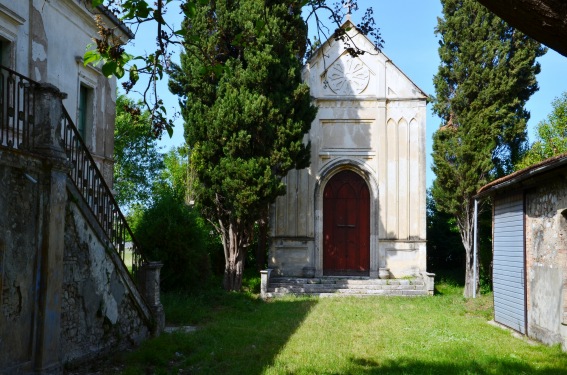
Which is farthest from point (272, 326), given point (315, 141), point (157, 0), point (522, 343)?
point (315, 141)

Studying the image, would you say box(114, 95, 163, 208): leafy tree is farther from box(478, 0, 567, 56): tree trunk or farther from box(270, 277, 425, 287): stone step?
box(478, 0, 567, 56): tree trunk

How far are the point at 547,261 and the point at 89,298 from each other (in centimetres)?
816

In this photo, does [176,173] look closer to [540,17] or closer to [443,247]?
[443,247]

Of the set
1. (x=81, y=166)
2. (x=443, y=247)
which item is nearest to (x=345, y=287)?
(x=443, y=247)

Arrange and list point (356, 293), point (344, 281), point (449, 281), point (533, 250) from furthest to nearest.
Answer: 1. point (449, 281)
2. point (344, 281)
3. point (356, 293)
4. point (533, 250)

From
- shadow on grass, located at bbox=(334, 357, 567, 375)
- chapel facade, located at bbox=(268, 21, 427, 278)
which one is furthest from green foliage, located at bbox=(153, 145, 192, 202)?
shadow on grass, located at bbox=(334, 357, 567, 375)

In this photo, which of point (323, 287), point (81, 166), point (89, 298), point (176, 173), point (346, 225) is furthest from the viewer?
point (176, 173)

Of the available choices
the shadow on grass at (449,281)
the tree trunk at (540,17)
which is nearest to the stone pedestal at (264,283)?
the shadow on grass at (449,281)

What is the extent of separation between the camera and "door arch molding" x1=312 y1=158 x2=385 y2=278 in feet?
63.7

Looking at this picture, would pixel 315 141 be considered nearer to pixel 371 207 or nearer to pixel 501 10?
pixel 371 207

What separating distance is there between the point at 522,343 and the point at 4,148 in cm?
930

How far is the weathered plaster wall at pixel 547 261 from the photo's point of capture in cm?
970

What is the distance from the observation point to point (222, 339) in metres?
10.1

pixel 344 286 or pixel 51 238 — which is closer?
pixel 51 238
